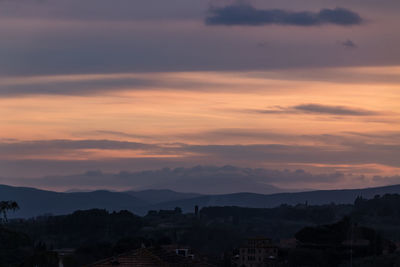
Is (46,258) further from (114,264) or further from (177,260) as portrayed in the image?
(177,260)

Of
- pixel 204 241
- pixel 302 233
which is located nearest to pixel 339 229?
pixel 302 233

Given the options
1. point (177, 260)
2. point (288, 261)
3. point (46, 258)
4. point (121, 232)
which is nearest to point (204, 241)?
point (121, 232)

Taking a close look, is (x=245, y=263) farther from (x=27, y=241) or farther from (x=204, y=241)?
(x=27, y=241)

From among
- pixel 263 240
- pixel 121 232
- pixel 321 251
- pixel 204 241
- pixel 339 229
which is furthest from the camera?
pixel 121 232

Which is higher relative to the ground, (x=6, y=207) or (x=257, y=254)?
(x=6, y=207)

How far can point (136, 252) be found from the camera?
5541 centimetres

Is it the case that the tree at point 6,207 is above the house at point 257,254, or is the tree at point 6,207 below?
above

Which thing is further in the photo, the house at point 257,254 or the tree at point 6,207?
the house at point 257,254

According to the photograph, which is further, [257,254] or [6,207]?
[257,254]

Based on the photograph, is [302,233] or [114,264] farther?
[302,233]

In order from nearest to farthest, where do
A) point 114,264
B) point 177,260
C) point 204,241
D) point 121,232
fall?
point 114,264
point 177,260
point 204,241
point 121,232

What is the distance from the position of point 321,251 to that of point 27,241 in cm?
8994

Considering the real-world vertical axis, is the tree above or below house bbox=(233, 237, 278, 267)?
above

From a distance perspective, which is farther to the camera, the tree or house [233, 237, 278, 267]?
house [233, 237, 278, 267]
